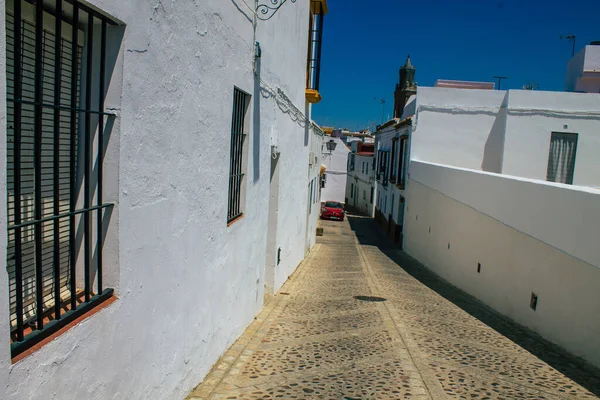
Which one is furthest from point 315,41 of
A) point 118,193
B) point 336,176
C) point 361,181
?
point 336,176

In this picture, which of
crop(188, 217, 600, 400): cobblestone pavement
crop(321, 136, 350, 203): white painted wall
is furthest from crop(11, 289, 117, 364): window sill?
crop(321, 136, 350, 203): white painted wall

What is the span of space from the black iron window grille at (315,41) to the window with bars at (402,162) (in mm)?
9490

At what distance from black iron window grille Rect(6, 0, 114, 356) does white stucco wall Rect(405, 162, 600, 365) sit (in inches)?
220

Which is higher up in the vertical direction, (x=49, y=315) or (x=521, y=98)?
(x=521, y=98)

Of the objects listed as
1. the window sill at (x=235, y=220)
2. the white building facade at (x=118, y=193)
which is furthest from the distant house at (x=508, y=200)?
the white building facade at (x=118, y=193)

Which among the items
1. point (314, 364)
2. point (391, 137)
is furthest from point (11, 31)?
point (391, 137)

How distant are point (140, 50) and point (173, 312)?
184 centimetres

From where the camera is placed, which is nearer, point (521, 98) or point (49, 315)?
point (49, 315)

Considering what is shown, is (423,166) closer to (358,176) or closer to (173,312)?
(173,312)

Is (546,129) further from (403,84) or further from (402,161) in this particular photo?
(403,84)

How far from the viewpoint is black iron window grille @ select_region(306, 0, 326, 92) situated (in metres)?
11.3

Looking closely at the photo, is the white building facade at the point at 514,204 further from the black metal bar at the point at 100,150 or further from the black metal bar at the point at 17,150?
the black metal bar at the point at 17,150

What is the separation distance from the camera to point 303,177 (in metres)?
12.0

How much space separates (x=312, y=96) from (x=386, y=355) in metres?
7.25
